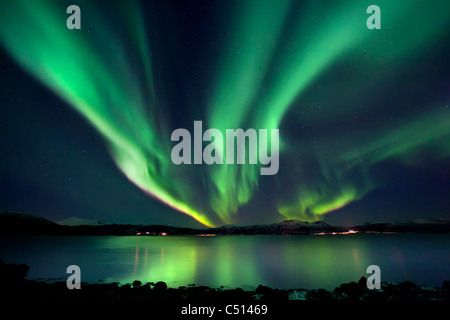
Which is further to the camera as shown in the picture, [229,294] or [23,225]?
[23,225]

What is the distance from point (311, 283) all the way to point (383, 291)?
9867 millimetres

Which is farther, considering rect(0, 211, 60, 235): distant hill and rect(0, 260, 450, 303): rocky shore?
rect(0, 211, 60, 235): distant hill

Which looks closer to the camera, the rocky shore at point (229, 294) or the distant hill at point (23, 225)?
the rocky shore at point (229, 294)
